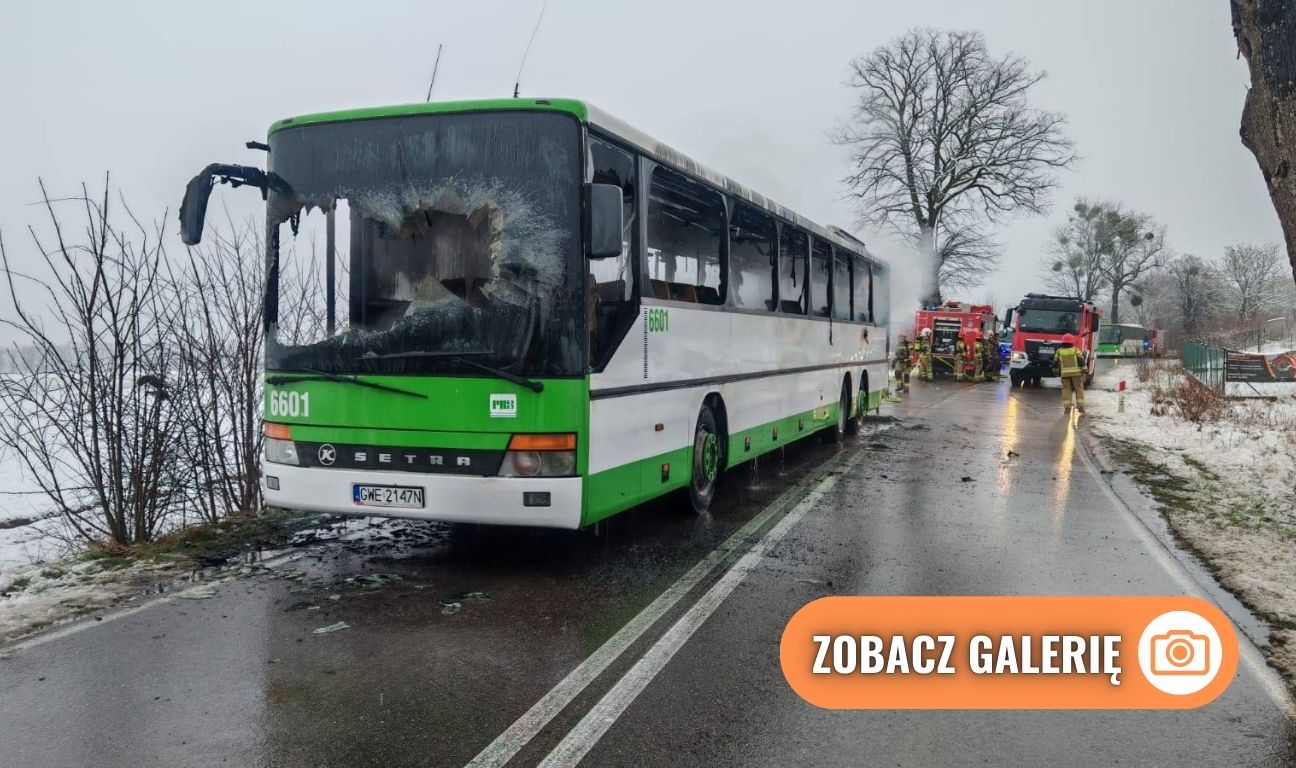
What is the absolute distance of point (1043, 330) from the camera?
107 feet

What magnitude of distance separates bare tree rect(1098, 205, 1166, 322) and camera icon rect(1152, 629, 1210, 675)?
69.3m

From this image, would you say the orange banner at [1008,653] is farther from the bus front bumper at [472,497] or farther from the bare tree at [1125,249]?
the bare tree at [1125,249]

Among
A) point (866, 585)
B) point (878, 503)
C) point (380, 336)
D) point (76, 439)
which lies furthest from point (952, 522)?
point (76, 439)

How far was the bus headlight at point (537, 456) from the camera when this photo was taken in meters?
5.86

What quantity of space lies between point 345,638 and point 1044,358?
30.9m

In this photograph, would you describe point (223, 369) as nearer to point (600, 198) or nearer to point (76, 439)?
point (76, 439)

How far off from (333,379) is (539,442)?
1.47 meters

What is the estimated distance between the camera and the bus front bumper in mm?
5863

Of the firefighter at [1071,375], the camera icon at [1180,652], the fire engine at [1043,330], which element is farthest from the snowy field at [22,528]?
the fire engine at [1043,330]

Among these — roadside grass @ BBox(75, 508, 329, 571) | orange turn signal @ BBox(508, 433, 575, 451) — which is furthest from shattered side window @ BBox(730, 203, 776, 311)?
roadside grass @ BBox(75, 508, 329, 571)

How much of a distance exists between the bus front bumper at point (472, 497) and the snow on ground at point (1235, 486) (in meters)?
3.92

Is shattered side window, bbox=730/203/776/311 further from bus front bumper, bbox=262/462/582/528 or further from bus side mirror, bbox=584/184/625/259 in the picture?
bus front bumper, bbox=262/462/582/528

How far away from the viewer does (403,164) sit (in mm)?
6066

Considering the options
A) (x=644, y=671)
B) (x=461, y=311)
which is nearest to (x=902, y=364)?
(x=461, y=311)
